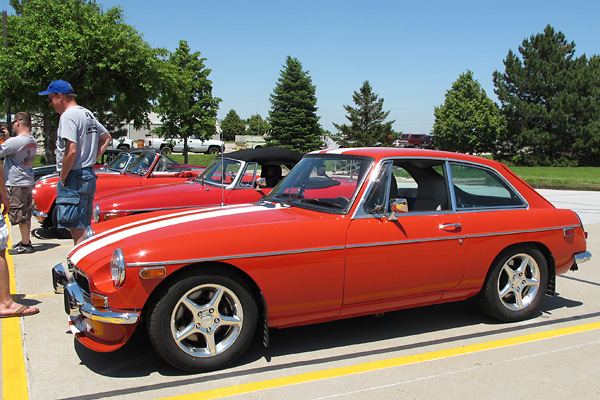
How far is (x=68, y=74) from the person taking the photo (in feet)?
63.0

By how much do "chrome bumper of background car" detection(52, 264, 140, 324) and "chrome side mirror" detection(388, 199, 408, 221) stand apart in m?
2.05

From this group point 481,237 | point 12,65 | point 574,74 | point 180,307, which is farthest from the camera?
point 574,74

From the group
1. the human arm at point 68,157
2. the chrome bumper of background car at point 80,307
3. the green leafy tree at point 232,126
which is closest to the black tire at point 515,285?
the chrome bumper of background car at point 80,307

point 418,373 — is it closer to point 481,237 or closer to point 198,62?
point 481,237

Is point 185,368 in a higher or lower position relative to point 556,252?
lower

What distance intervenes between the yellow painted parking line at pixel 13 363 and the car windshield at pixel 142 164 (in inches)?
203

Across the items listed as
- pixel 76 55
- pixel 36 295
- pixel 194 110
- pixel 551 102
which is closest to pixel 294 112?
pixel 194 110

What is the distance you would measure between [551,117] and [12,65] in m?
45.0

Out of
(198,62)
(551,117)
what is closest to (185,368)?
(198,62)

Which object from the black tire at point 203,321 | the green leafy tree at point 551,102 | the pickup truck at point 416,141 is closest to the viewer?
the black tire at point 203,321

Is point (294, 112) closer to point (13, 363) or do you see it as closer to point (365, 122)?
point (365, 122)

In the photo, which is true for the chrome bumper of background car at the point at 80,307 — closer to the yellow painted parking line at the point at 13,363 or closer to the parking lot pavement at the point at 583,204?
the yellow painted parking line at the point at 13,363

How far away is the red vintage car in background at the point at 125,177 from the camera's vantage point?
28.3 ft

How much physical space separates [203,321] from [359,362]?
1.21m
